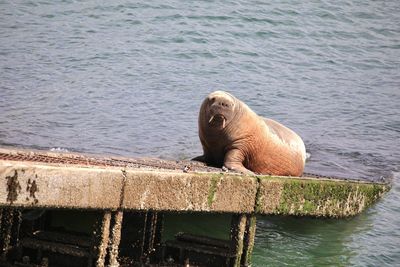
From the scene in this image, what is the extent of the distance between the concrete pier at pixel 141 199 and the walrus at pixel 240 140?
1028 millimetres

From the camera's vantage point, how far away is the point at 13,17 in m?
23.5

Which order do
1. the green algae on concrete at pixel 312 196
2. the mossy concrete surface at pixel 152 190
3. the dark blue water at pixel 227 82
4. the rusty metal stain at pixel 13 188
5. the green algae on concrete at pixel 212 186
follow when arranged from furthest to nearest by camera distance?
the dark blue water at pixel 227 82 < the green algae on concrete at pixel 312 196 < the green algae on concrete at pixel 212 186 < the mossy concrete surface at pixel 152 190 < the rusty metal stain at pixel 13 188

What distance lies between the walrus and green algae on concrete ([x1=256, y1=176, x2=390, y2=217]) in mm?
937

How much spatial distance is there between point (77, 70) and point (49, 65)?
2.12 feet

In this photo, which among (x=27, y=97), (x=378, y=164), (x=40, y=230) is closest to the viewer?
(x=40, y=230)

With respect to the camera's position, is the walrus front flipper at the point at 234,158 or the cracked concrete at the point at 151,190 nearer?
the cracked concrete at the point at 151,190

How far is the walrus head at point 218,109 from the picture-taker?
11.0 metres

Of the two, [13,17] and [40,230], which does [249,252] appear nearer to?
[40,230]

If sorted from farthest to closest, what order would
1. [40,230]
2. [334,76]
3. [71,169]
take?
1. [334,76]
2. [40,230]
3. [71,169]

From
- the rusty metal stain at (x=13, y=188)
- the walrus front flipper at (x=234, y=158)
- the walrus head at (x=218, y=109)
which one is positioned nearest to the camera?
the rusty metal stain at (x=13, y=188)

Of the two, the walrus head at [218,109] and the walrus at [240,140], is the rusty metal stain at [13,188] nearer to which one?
the walrus at [240,140]

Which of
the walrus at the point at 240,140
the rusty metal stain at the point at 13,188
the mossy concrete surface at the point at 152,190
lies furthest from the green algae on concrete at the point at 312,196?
the rusty metal stain at the point at 13,188

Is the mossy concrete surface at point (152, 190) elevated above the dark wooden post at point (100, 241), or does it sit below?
above

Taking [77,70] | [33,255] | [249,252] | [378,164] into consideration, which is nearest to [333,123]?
[378,164]
